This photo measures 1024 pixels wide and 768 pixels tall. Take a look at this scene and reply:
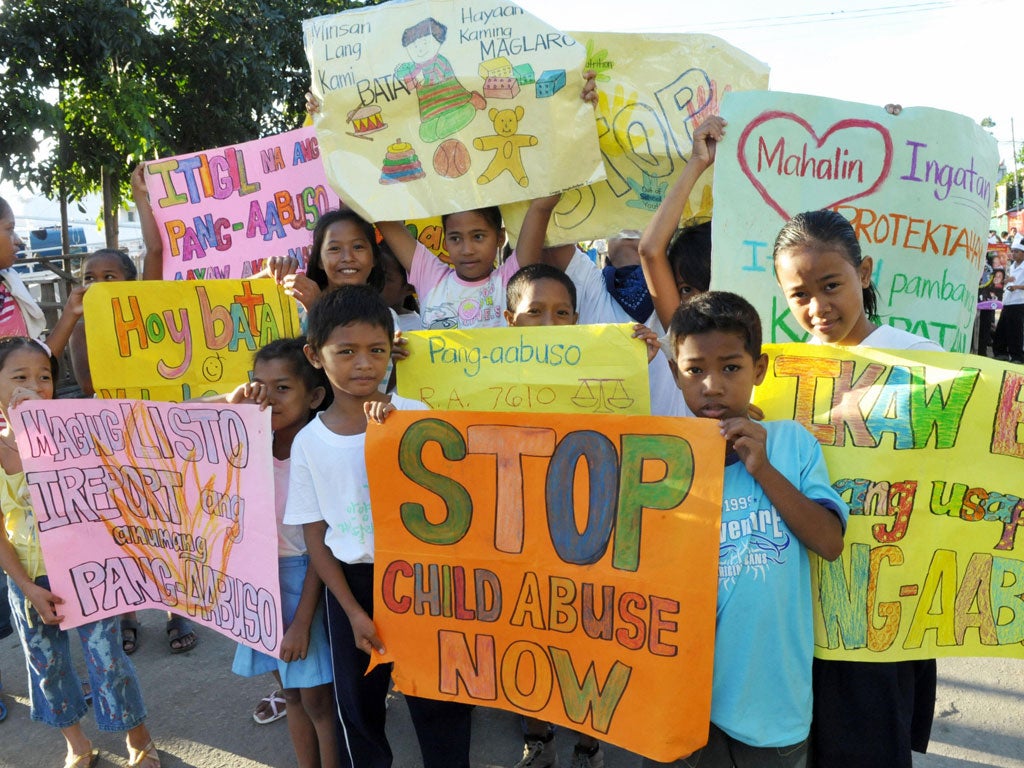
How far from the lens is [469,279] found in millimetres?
3164

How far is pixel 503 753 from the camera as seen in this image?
9.86 ft

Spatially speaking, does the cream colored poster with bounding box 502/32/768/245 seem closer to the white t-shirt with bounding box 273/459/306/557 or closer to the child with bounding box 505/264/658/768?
the child with bounding box 505/264/658/768

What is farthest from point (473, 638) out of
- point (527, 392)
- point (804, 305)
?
point (804, 305)

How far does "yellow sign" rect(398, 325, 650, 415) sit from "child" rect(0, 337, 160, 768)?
1.46 meters

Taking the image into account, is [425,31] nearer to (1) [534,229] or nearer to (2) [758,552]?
(1) [534,229]

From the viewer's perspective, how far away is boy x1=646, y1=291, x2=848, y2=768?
1.85 metres

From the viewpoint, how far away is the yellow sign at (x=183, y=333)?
327cm

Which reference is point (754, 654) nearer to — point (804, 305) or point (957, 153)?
point (804, 305)

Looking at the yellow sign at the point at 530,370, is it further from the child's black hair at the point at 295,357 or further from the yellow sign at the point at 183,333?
the yellow sign at the point at 183,333

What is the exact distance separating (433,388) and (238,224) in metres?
1.75

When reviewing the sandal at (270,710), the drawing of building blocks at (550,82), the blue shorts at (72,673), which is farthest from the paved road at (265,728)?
the drawing of building blocks at (550,82)

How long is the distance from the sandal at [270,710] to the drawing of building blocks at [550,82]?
8.52 ft

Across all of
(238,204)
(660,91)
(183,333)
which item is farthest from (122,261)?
(660,91)

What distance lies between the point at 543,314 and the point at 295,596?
1.26 meters
